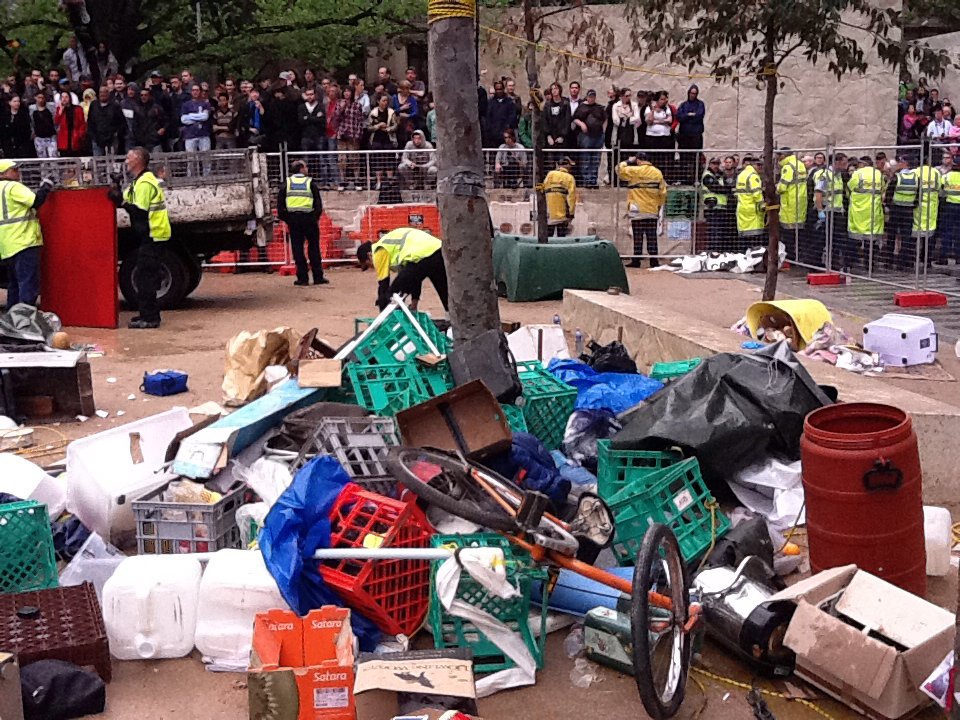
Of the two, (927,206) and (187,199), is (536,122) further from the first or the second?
(927,206)

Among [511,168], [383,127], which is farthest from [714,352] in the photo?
[383,127]

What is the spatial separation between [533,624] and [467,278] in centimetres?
264

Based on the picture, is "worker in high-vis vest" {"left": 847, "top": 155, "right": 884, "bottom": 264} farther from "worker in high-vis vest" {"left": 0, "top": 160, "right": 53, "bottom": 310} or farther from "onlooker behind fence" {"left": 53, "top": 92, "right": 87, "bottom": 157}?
"onlooker behind fence" {"left": 53, "top": 92, "right": 87, "bottom": 157}

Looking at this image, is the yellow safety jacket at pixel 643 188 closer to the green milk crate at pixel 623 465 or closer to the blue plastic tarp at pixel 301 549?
the green milk crate at pixel 623 465

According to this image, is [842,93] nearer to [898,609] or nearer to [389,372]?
[389,372]

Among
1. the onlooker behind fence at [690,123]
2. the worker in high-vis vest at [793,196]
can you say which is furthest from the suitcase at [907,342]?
the onlooker behind fence at [690,123]

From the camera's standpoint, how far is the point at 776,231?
37.1ft

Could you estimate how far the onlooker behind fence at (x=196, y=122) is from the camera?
61.6ft

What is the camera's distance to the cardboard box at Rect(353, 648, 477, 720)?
13.1ft

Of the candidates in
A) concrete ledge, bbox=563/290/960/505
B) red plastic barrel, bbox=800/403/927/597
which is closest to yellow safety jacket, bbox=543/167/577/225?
concrete ledge, bbox=563/290/960/505

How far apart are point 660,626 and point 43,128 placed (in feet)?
55.6

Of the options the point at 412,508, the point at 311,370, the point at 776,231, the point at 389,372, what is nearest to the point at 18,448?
the point at 311,370

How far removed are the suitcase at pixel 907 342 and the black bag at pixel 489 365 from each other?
441cm

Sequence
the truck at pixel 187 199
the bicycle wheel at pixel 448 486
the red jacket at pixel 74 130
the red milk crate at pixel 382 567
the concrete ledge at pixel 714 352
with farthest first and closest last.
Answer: the red jacket at pixel 74 130 < the truck at pixel 187 199 < the concrete ledge at pixel 714 352 < the red milk crate at pixel 382 567 < the bicycle wheel at pixel 448 486
